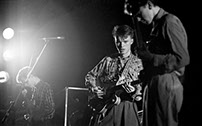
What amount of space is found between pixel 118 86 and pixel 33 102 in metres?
1.39

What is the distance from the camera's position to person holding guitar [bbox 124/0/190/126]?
6.70 feet

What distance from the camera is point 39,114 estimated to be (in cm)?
351

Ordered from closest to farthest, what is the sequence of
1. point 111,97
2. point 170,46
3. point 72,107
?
point 170,46 → point 111,97 → point 72,107

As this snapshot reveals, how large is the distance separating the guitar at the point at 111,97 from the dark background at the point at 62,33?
1.70ft

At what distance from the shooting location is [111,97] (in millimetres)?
2709

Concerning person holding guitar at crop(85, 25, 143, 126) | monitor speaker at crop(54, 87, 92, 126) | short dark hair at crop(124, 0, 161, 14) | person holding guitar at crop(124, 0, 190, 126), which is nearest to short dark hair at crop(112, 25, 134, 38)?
person holding guitar at crop(85, 25, 143, 126)

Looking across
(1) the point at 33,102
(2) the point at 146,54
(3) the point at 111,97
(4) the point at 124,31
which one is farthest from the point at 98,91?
(1) the point at 33,102

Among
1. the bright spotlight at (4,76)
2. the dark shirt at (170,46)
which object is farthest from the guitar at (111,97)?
the bright spotlight at (4,76)

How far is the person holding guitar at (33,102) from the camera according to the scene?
3496 millimetres

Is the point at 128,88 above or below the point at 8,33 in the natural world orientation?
below

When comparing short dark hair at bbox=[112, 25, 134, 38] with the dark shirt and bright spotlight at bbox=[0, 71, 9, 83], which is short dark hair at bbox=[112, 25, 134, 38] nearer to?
the dark shirt

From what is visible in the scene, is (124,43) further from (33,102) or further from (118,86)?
(33,102)

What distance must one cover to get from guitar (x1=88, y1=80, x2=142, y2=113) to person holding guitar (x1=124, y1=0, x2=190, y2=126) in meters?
0.34

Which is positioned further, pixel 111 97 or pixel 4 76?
pixel 4 76
